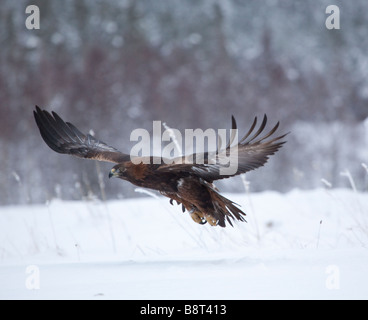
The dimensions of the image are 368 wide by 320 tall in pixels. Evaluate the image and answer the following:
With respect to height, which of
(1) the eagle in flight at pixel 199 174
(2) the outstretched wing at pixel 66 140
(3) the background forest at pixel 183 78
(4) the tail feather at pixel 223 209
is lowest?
(4) the tail feather at pixel 223 209

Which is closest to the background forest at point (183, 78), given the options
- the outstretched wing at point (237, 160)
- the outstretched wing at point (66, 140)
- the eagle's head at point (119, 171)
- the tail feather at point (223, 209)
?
the outstretched wing at point (66, 140)

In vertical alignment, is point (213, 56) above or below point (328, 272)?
above

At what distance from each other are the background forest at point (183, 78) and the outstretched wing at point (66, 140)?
9516 millimetres

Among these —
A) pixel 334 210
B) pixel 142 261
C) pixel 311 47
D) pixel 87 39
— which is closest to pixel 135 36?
pixel 87 39

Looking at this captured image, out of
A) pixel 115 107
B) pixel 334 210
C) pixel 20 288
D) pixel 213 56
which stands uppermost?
pixel 213 56

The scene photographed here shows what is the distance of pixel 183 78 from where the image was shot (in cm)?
2112

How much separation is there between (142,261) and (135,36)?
63.8 feet

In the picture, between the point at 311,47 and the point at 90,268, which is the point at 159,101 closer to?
the point at 311,47

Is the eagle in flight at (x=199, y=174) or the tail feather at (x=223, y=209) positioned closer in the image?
the eagle in flight at (x=199, y=174)

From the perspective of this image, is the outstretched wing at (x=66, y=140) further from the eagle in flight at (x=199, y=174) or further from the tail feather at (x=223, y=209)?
the tail feather at (x=223, y=209)

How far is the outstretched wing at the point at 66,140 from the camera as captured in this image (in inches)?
172

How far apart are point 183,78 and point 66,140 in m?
16.9

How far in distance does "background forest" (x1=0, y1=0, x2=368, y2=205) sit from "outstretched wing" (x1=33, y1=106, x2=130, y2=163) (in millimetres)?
9516

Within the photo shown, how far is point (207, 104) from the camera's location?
19703 mm
